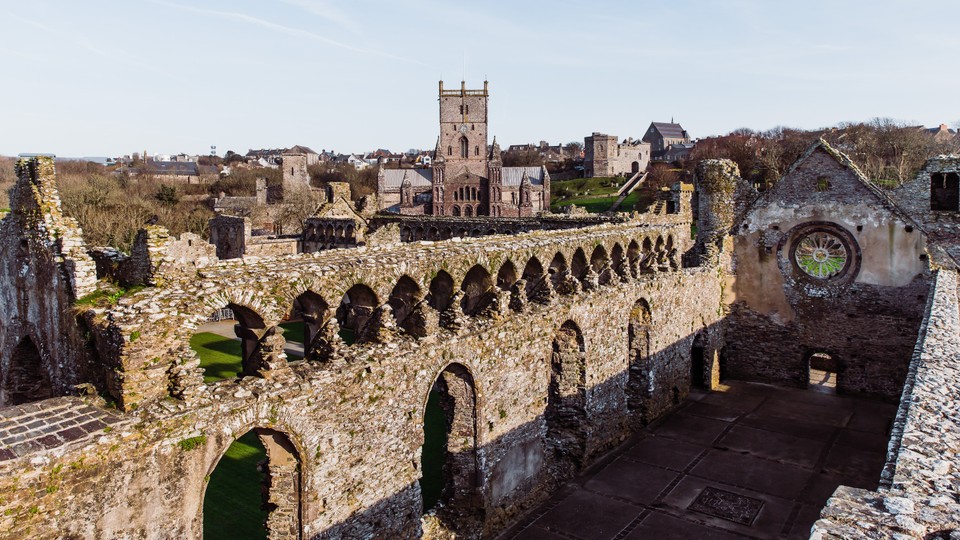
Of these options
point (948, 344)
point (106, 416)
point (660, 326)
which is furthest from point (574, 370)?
point (106, 416)

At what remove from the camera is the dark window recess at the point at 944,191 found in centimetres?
2072

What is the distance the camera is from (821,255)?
22000 millimetres

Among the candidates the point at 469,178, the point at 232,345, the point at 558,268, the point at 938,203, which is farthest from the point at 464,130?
the point at 558,268

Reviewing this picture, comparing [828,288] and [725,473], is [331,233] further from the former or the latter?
[725,473]

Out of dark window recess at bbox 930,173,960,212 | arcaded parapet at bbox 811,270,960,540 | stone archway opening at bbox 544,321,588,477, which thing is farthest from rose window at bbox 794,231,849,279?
arcaded parapet at bbox 811,270,960,540

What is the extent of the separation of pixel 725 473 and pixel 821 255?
32.7 ft

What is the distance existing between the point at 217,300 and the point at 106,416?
182cm

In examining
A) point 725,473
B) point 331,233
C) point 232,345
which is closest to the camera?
point 725,473

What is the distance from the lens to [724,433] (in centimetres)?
1797

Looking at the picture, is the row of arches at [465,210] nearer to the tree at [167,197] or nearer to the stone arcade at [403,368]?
the tree at [167,197]

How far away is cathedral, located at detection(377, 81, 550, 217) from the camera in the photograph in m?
81.9

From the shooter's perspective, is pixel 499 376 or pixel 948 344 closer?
pixel 948 344

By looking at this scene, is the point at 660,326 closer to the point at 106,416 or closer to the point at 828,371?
the point at 828,371

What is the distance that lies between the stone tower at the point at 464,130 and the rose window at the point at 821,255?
207 feet
